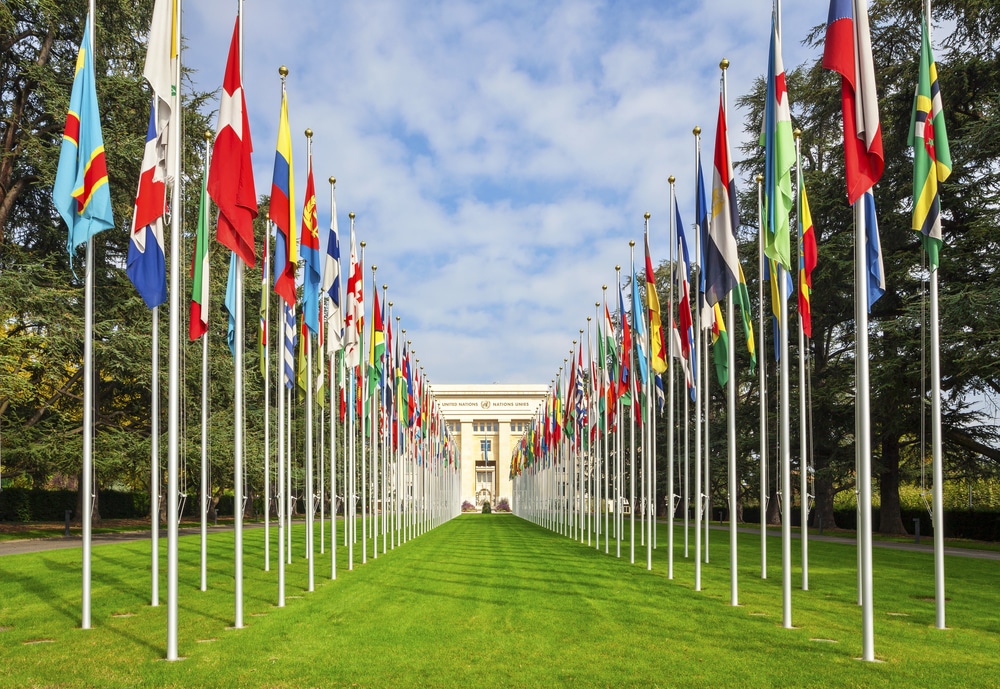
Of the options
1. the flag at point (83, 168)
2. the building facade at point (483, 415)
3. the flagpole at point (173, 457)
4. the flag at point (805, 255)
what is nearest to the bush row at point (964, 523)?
the flag at point (805, 255)

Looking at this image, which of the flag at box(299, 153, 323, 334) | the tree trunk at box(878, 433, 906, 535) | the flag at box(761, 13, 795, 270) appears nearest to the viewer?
the flag at box(761, 13, 795, 270)

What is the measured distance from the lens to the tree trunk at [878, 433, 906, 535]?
39188 mm

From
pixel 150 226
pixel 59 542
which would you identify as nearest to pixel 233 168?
pixel 150 226

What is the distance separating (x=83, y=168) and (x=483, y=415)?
119 m

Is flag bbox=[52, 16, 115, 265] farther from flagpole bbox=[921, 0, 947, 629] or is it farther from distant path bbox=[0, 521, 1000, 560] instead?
distant path bbox=[0, 521, 1000, 560]

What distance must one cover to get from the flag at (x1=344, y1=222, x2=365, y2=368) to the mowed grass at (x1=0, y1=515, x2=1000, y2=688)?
18.0 ft

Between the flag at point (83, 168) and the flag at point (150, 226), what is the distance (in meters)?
0.46

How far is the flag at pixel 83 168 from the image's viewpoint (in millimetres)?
12742

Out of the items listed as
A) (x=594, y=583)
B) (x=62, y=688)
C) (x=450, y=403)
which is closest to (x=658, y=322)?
(x=594, y=583)

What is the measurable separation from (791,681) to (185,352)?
1211 inches

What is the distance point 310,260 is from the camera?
16.8m

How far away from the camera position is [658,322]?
22281 millimetres

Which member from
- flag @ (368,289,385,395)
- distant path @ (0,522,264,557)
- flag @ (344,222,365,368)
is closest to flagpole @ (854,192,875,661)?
flag @ (344,222,365,368)

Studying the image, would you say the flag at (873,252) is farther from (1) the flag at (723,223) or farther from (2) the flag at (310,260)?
(2) the flag at (310,260)
